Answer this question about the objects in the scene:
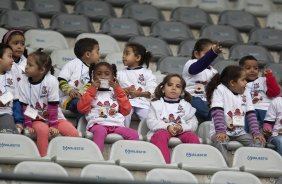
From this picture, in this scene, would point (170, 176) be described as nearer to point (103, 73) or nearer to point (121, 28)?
point (103, 73)

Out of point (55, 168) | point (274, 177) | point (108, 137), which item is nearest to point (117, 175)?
point (55, 168)

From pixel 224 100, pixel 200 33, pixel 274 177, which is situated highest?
pixel 200 33

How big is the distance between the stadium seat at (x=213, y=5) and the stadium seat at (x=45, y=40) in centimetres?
257

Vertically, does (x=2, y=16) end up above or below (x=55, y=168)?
above

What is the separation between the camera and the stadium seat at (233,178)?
301 inches

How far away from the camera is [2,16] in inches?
421

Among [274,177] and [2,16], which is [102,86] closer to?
[274,177]

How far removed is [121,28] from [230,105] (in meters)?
2.61

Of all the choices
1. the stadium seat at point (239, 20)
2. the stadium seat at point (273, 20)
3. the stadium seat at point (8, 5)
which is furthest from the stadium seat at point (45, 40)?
the stadium seat at point (273, 20)

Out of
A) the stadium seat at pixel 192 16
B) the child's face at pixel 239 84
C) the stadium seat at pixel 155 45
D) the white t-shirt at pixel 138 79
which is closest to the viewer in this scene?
the child's face at pixel 239 84

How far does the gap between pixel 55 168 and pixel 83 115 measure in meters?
1.58

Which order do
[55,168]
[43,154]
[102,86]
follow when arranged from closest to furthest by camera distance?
1. [55,168]
2. [43,154]
3. [102,86]

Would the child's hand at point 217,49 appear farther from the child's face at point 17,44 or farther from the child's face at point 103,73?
the child's face at point 17,44

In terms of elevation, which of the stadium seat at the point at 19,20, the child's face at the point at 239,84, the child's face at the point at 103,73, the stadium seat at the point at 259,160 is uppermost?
the stadium seat at the point at 19,20
